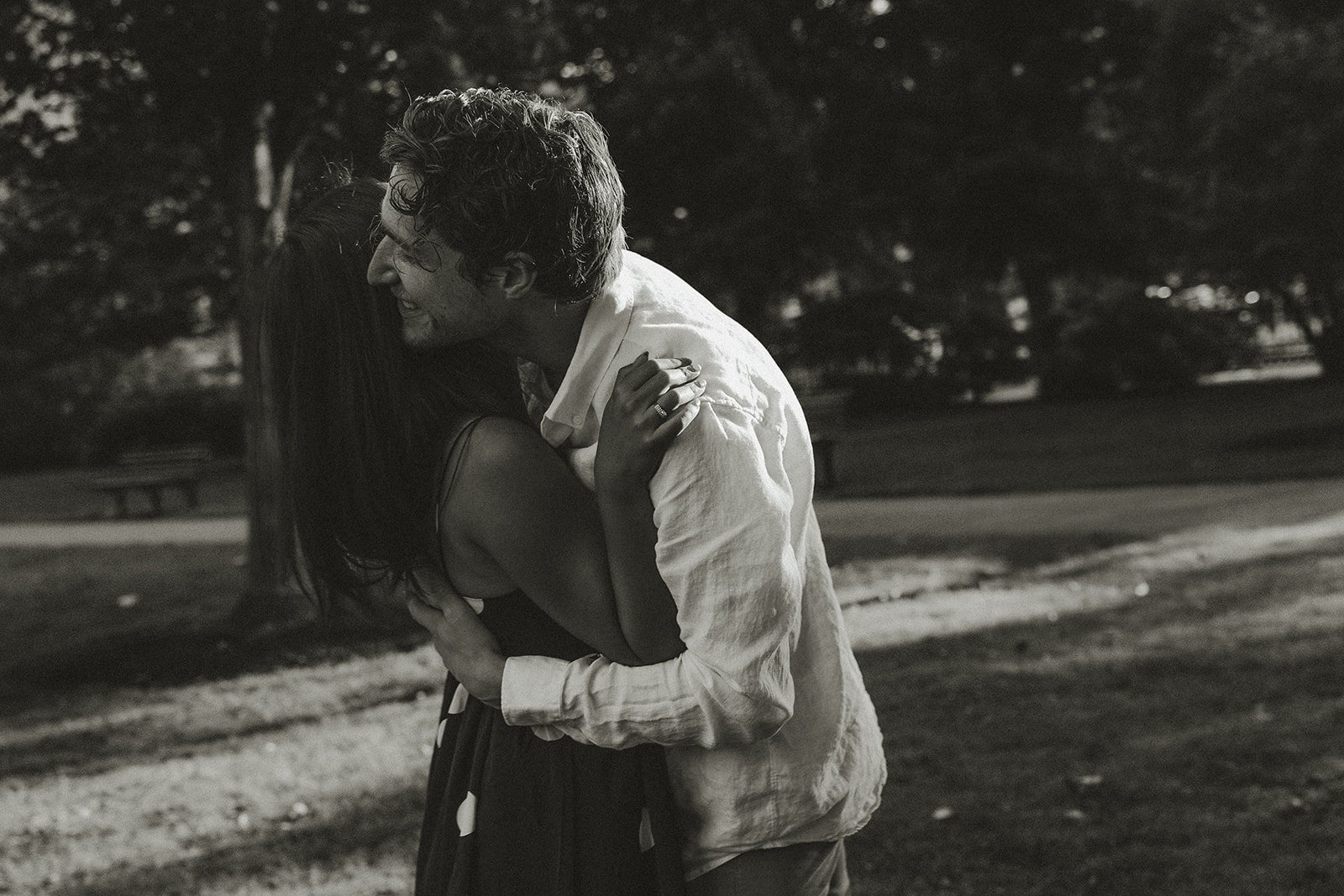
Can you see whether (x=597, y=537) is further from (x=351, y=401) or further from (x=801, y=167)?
(x=801, y=167)

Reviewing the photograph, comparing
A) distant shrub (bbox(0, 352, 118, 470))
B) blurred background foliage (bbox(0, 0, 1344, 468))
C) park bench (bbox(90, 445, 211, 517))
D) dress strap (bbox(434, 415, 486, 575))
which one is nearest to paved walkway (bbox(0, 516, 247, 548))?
park bench (bbox(90, 445, 211, 517))

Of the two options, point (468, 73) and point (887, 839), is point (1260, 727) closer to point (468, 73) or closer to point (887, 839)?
point (887, 839)

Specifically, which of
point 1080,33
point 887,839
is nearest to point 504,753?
point 887,839

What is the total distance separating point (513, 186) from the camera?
159 cm

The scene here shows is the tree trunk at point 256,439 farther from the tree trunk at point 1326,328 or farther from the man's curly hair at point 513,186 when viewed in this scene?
the tree trunk at point 1326,328

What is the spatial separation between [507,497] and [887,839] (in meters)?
2.99

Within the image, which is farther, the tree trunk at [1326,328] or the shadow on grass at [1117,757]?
the tree trunk at [1326,328]

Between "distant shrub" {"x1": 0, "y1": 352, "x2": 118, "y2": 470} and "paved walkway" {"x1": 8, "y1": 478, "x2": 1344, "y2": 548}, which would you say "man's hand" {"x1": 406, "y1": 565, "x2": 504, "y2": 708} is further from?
"distant shrub" {"x1": 0, "y1": 352, "x2": 118, "y2": 470}

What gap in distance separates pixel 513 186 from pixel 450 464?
38 cm

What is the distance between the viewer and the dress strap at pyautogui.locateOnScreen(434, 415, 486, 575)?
1773 millimetres

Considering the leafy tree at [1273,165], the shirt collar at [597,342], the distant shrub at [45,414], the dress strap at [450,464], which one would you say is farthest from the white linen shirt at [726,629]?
the distant shrub at [45,414]

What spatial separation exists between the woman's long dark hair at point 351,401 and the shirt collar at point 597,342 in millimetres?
186

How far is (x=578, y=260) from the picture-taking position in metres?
1.64

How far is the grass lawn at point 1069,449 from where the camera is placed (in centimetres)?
1275
